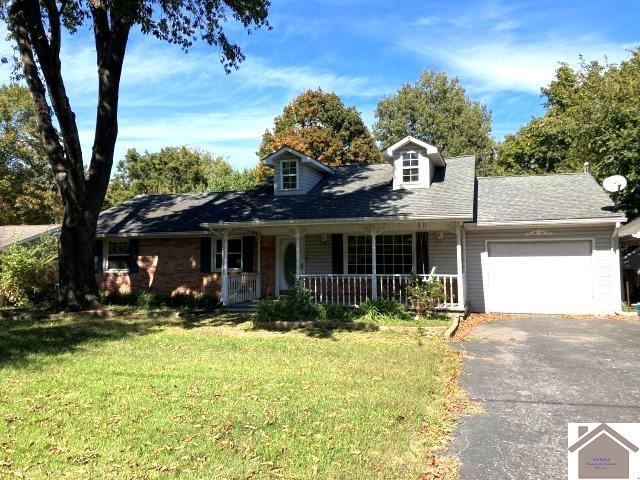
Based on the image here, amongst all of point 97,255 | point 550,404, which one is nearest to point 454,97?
point 97,255

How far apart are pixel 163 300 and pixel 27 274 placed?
486cm

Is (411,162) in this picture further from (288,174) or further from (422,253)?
(288,174)

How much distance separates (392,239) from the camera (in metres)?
15.4

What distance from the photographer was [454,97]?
38938mm

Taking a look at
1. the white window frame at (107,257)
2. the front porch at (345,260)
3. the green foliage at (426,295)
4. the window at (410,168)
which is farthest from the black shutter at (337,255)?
the white window frame at (107,257)

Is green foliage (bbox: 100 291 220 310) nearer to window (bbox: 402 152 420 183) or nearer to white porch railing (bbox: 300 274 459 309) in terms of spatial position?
white porch railing (bbox: 300 274 459 309)

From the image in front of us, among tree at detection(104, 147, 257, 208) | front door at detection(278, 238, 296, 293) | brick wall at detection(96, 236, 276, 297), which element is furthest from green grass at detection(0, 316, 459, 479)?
tree at detection(104, 147, 257, 208)

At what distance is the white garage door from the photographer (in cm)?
1388

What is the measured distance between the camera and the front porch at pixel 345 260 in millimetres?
13812

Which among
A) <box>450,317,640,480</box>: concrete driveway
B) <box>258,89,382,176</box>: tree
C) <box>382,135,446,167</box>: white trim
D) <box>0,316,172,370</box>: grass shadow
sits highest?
<box>258,89,382,176</box>: tree

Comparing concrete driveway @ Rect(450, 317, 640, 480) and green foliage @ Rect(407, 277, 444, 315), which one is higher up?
green foliage @ Rect(407, 277, 444, 315)

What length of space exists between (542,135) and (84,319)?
25020 millimetres

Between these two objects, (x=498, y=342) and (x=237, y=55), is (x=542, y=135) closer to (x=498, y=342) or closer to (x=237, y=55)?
(x=237, y=55)

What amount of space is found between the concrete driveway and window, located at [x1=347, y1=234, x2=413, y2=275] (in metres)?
4.57
